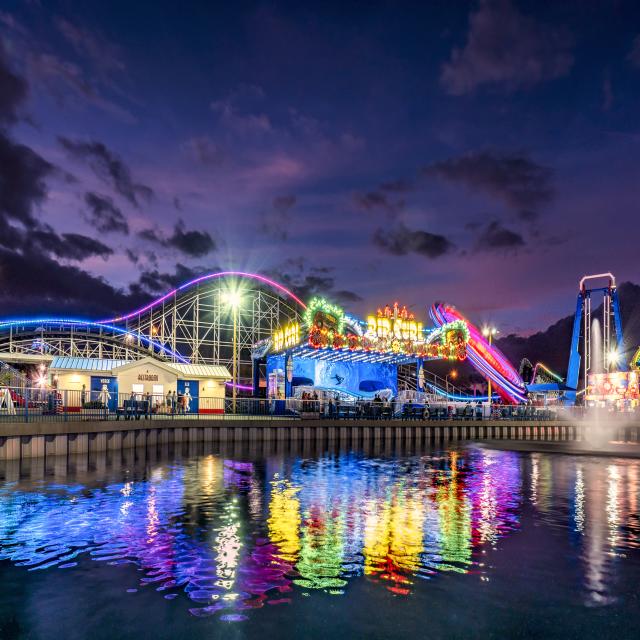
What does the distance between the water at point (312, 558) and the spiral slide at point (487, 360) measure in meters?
32.0

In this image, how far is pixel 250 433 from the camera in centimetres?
3803

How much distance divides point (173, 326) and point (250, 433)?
1283 inches

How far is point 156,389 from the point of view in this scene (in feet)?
143

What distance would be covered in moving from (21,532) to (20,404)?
49.6 feet

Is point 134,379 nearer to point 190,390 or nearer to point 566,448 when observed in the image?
point 190,390

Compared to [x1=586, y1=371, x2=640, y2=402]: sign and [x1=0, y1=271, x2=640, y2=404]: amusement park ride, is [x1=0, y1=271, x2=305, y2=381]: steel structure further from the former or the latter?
[x1=586, y1=371, x2=640, y2=402]: sign

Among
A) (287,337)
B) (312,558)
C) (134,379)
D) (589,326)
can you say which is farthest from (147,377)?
(589,326)

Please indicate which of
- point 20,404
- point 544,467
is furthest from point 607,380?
point 20,404

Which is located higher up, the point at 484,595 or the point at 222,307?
the point at 222,307

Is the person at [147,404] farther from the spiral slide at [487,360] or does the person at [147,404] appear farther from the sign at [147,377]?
the spiral slide at [487,360]

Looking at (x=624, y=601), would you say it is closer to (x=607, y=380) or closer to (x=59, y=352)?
(x=59, y=352)

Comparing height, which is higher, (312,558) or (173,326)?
(173,326)

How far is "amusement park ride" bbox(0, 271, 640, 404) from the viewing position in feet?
160

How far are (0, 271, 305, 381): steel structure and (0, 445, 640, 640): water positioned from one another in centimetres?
4002
